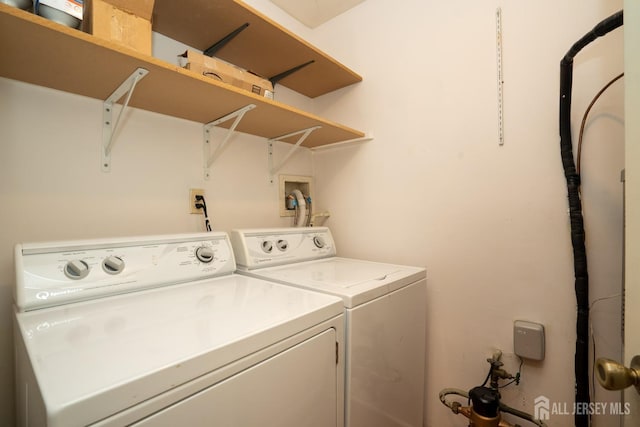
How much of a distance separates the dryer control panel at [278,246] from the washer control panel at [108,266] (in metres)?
0.11

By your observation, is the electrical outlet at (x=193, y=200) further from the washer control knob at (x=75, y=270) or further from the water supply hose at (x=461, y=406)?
the water supply hose at (x=461, y=406)

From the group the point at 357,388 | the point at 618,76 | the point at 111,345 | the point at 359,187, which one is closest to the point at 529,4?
the point at 618,76

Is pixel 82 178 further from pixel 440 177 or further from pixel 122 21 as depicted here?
pixel 440 177

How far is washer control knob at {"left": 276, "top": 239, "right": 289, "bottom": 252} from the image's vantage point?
1419mm

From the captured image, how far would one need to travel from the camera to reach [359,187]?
1.75m

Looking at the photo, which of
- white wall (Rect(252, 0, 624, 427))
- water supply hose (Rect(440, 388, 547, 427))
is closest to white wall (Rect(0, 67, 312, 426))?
white wall (Rect(252, 0, 624, 427))

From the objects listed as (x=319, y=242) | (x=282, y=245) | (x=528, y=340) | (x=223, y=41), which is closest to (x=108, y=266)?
(x=282, y=245)

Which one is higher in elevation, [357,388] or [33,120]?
[33,120]

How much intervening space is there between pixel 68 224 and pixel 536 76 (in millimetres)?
1919

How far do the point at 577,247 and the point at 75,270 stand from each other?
1.70 meters

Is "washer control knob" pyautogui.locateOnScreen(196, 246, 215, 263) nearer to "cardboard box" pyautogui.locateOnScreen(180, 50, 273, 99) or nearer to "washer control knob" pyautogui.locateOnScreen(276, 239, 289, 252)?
"washer control knob" pyautogui.locateOnScreen(276, 239, 289, 252)

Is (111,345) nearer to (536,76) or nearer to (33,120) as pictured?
(33,120)

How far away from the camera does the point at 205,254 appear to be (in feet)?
3.71

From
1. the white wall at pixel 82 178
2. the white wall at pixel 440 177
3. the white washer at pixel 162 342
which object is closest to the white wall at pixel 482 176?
the white wall at pixel 440 177
